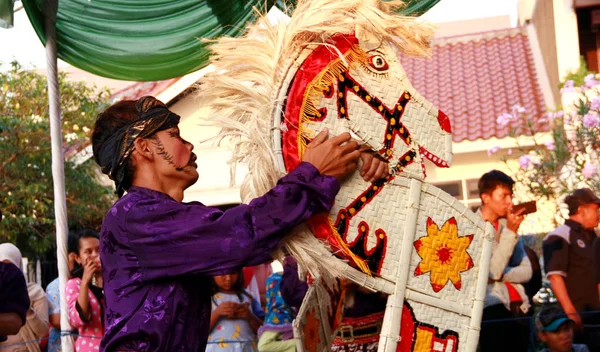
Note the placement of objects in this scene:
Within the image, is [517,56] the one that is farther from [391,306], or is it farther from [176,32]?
[391,306]

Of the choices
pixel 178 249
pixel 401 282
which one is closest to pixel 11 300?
pixel 178 249

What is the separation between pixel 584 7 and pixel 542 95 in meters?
2.39

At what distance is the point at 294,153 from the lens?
3.15 meters

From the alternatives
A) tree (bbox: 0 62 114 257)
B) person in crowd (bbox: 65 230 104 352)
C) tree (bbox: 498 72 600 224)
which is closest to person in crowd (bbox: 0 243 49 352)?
person in crowd (bbox: 65 230 104 352)

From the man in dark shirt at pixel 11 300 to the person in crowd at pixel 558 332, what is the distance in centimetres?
323

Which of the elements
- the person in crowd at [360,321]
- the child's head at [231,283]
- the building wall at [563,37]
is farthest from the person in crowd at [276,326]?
the building wall at [563,37]

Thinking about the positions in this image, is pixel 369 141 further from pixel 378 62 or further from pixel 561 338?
pixel 561 338

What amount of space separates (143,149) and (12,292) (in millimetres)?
2300

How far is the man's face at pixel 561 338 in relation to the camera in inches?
246

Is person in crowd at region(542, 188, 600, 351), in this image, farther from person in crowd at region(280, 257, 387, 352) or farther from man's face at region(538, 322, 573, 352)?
person in crowd at region(280, 257, 387, 352)

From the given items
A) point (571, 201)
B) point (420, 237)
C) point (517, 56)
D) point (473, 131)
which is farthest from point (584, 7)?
point (420, 237)

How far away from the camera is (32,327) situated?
636 centimetres

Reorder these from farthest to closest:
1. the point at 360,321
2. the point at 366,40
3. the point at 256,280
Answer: the point at 256,280, the point at 360,321, the point at 366,40

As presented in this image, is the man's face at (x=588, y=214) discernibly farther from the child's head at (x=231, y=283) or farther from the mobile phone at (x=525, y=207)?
the child's head at (x=231, y=283)
